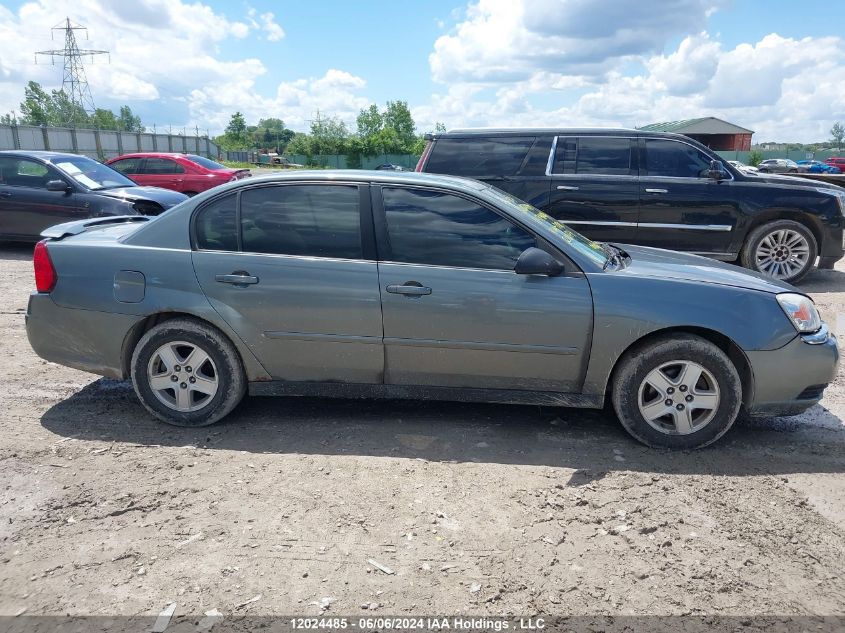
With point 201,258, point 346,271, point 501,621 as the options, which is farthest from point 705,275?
point 201,258

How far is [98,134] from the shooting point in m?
41.1

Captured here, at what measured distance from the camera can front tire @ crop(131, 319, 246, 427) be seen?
14.0 feet

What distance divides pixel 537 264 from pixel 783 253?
6.10 metres

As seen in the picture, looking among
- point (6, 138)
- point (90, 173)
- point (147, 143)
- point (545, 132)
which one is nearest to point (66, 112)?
point (147, 143)

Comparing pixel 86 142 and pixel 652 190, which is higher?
pixel 86 142

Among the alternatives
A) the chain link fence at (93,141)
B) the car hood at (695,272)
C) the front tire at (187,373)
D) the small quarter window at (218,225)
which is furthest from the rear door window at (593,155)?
the chain link fence at (93,141)

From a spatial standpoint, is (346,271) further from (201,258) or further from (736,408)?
(736,408)

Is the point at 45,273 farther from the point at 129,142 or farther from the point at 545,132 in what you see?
the point at 129,142

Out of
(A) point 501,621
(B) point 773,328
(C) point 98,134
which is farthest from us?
(C) point 98,134

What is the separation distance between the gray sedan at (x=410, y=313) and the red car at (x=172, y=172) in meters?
11.8

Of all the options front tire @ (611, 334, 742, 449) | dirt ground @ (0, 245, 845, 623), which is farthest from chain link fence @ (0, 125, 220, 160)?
front tire @ (611, 334, 742, 449)

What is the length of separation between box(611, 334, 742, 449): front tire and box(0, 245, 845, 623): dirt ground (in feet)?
0.49

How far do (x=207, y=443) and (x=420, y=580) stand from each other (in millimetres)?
1917

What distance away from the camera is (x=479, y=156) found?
845 centimetres
